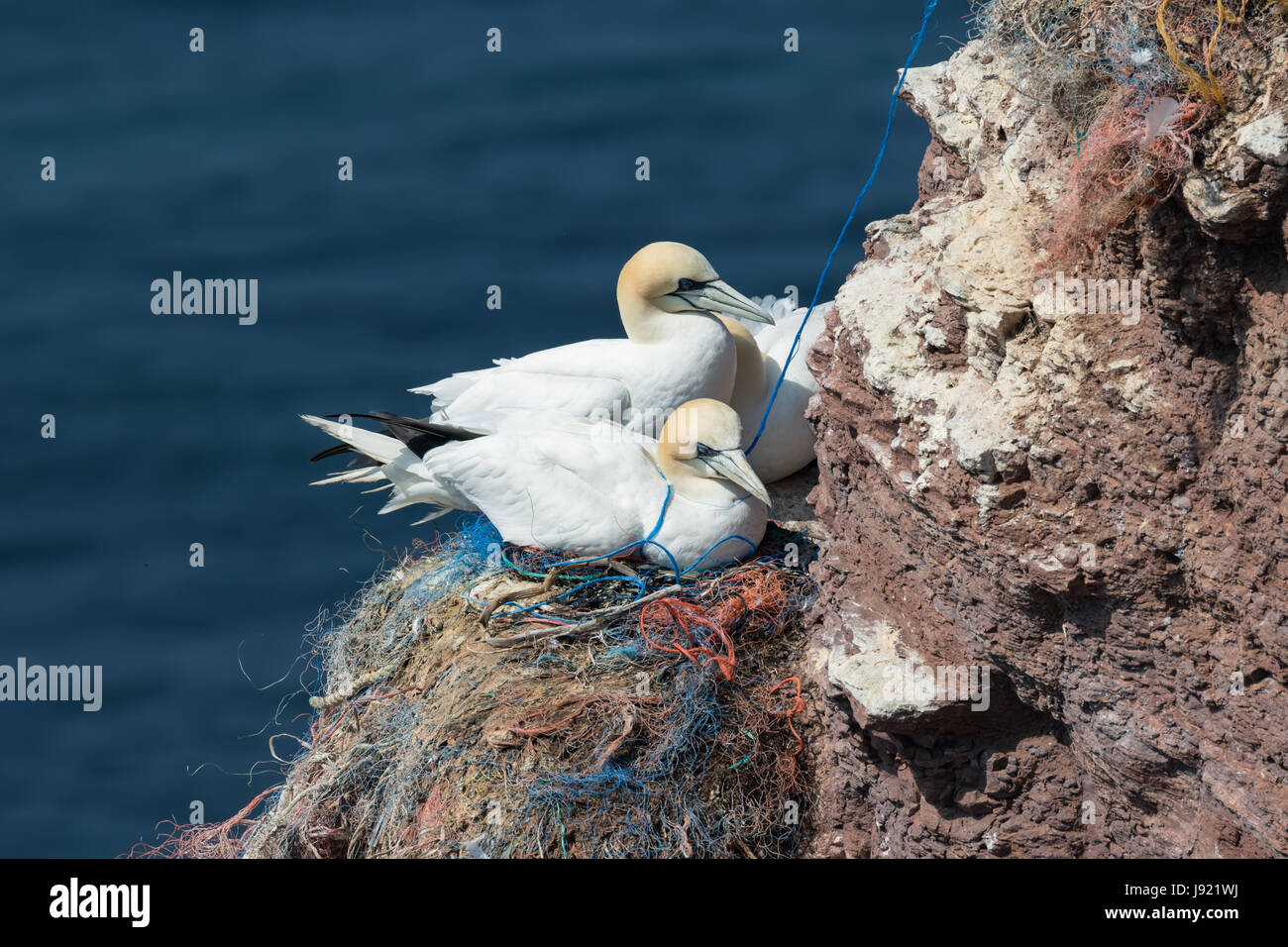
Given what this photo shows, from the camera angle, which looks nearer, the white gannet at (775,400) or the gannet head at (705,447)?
the gannet head at (705,447)

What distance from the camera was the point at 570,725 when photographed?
21.6ft

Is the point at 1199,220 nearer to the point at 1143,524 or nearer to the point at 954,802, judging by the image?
the point at 1143,524

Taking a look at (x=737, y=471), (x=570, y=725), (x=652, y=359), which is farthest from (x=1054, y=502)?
(x=652, y=359)

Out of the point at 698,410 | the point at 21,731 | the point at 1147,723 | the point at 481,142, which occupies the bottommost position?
the point at 21,731

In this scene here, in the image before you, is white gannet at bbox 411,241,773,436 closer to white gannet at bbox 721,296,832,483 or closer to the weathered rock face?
white gannet at bbox 721,296,832,483

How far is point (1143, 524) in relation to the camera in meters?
4.41

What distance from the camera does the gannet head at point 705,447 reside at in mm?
7148

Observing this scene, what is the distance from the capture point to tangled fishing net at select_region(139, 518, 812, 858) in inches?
252

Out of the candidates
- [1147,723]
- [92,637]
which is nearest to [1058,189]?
[1147,723]

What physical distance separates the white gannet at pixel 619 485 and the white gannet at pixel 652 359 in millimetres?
228

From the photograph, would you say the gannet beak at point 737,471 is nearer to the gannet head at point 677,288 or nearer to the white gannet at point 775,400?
the white gannet at point 775,400

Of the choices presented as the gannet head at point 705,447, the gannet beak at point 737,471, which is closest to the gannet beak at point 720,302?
the gannet head at point 705,447

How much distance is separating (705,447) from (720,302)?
0.91 meters

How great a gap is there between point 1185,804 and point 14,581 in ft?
37.9
